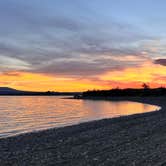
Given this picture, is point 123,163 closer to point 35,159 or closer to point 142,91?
point 35,159

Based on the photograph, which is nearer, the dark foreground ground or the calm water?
the dark foreground ground

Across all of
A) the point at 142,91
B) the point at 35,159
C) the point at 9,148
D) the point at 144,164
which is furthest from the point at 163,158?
the point at 142,91

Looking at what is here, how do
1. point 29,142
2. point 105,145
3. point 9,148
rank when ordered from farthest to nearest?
point 29,142 → point 9,148 → point 105,145

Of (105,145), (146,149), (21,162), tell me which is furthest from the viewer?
(105,145)

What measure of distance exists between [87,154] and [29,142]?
6.11 meters

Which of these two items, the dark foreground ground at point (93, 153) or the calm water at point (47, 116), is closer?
the dark foreground ground at point (93, 153)

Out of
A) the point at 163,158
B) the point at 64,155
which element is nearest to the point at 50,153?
the point at 64,155

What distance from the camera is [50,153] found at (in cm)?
1379

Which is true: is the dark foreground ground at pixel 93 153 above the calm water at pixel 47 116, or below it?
above

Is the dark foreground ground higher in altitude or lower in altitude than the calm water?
higher

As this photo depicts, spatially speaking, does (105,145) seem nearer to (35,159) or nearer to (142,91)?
(35,159)

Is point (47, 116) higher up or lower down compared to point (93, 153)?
lower down

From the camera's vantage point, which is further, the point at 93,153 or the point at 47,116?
the point at 47,116

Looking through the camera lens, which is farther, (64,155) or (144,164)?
(64,155)
